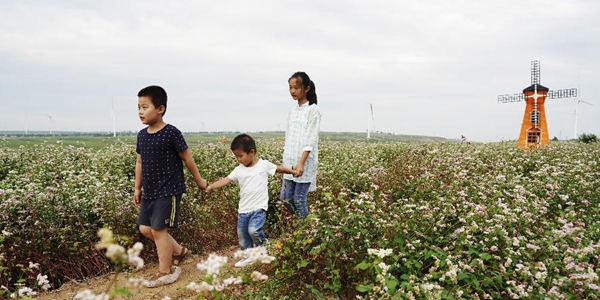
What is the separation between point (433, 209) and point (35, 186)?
525 cm

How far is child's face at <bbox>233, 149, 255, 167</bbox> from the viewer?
4625 mm

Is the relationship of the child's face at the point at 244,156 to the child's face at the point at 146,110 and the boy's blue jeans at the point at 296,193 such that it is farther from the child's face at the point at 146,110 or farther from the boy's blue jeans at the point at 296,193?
the child's face at the point at 146,110

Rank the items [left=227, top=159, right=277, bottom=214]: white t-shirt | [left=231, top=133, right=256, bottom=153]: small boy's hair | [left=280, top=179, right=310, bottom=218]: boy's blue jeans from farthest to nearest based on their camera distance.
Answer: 1. [left=280, top=179, right=310, bottom=218]: boy's blue jeans
2. [left=227, top=159, right=277, bottom=214]: white t-shirt
3. [left=231, top=133, right=256, bottom=153]: small boy's hair

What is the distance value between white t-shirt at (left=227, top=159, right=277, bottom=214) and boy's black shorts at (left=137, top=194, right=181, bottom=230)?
2.35ft

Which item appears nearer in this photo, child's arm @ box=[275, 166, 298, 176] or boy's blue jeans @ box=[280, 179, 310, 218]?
child's arm @ box=[275, 166, 298, 176]

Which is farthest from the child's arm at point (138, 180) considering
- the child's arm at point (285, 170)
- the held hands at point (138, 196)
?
the child's arm at point (285, 170)

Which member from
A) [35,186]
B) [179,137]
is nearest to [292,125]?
[179,137]

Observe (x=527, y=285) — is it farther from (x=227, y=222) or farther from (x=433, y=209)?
(x=227, y=222)

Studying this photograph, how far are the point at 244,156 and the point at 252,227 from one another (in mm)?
831

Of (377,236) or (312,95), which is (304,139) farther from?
(377,236)

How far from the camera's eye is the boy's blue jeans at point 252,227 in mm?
4668

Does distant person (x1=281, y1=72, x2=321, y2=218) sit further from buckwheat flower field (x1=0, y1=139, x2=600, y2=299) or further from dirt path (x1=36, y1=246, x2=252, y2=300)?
dirt path (x1=36, y1=246, x2=252, y2=300)

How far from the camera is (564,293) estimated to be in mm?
3299

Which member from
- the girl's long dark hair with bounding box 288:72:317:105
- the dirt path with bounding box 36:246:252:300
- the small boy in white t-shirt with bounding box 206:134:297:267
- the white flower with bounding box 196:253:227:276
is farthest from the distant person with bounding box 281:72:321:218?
the white flower with bounding box 196:253:227:276
